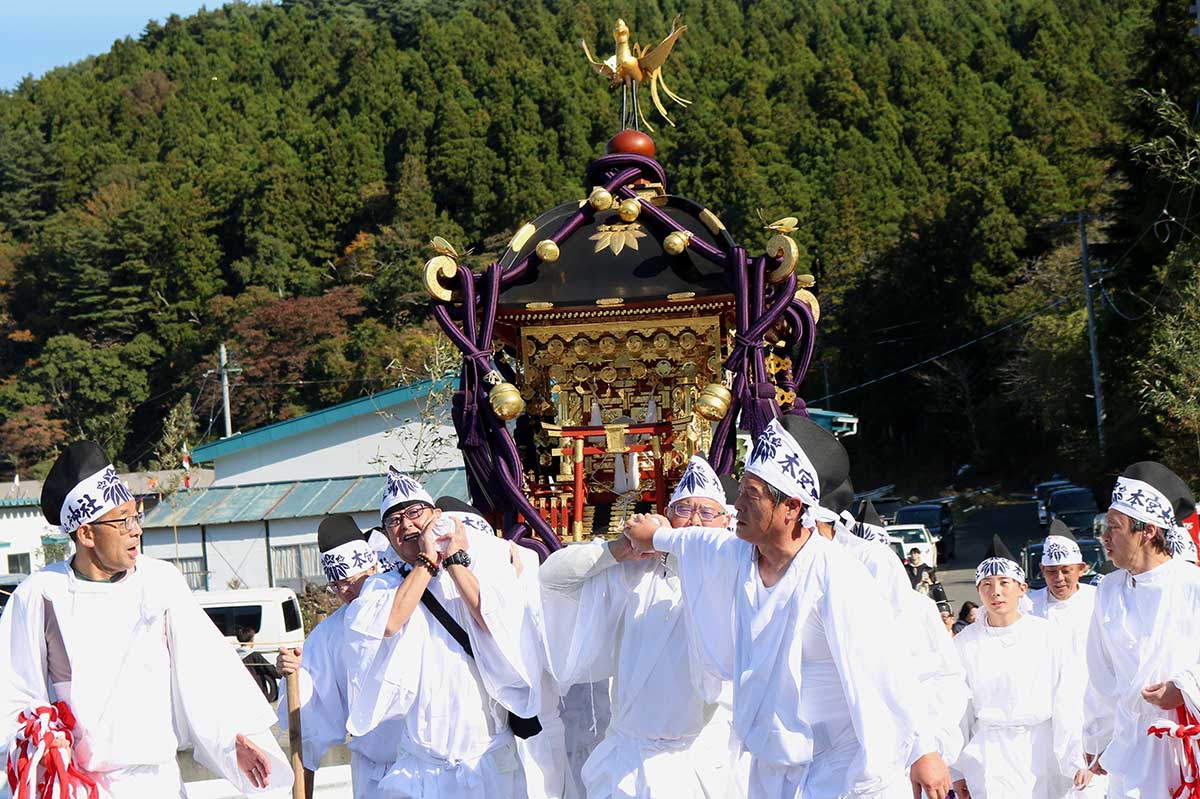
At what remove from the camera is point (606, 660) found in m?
5.91

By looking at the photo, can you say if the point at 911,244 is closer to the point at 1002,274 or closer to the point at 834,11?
the point at 1002,274

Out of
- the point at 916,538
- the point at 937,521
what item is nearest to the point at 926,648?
the point at 916,538

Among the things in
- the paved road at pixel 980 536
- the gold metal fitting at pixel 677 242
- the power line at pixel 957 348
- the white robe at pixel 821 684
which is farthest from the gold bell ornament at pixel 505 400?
the power line at pixel 957 348

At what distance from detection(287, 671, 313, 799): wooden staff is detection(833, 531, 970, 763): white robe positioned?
7.31 feet

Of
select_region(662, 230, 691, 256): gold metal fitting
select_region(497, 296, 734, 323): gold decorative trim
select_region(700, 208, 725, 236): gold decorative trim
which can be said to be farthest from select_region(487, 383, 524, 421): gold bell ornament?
select_region(700, 208, 725, 236): gold decorative trim

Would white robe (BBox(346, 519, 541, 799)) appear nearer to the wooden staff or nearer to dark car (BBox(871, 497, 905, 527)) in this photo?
the wooden staff

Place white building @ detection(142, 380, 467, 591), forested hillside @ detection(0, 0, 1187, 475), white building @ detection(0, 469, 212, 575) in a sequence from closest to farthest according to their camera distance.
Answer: white building @ detection(142, 380, 467, 591)
white building @ detection(0, 469, 212, 575)
forested hillside @ detection(0, 0, 1187, 475)

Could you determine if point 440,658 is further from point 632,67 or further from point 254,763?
point 632,67

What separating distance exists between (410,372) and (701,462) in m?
16.6

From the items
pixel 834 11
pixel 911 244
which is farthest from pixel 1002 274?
pixel 834 11

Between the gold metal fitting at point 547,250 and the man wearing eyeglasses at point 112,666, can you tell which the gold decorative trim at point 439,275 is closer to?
the gold metal fitting at point 547,250

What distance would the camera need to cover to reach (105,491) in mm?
4848

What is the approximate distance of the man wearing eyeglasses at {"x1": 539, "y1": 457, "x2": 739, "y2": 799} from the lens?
18.2 ft

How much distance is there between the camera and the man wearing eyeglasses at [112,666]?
480cm
